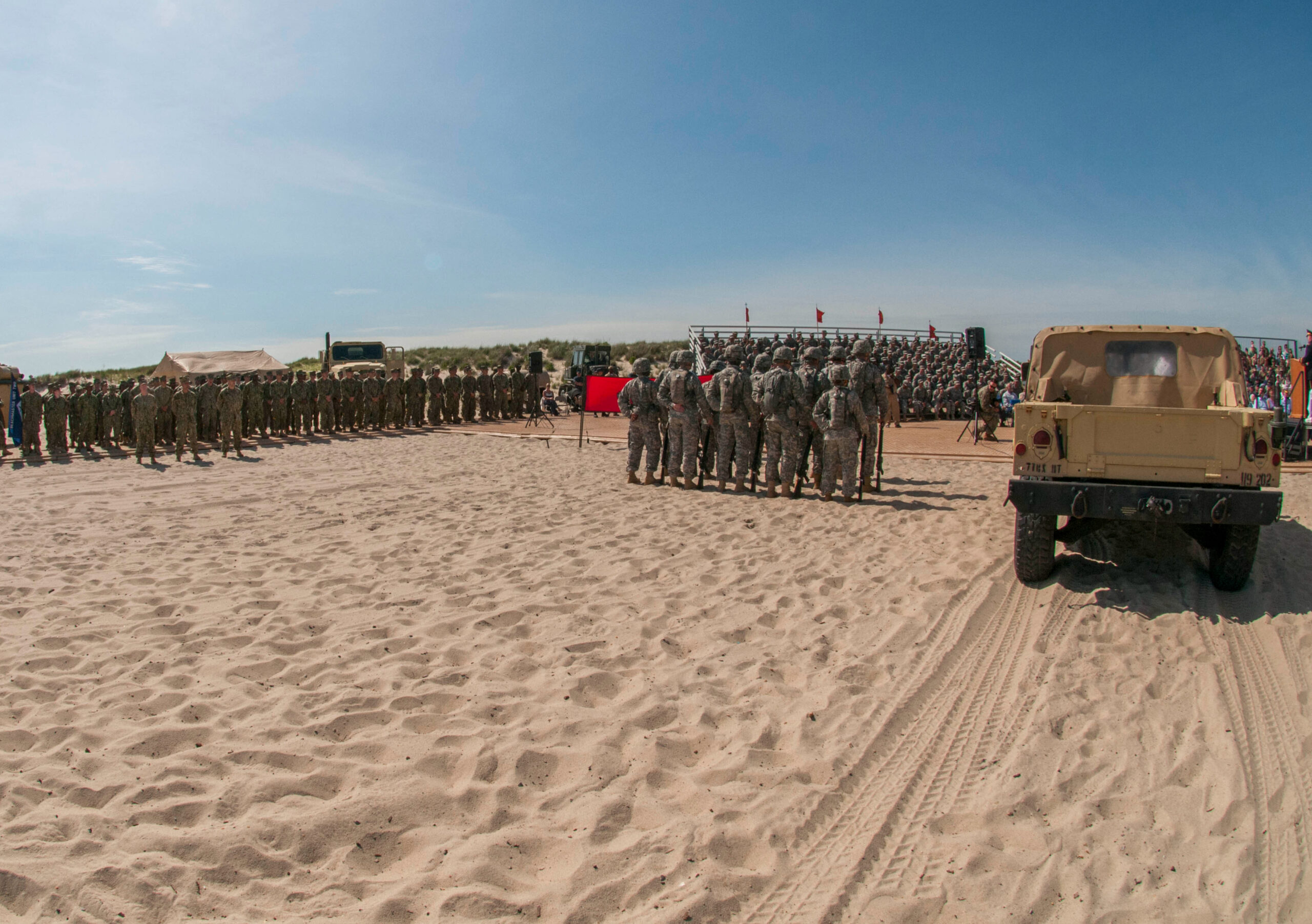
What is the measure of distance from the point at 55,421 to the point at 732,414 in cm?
1471

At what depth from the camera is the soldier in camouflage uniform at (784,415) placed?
10625mm

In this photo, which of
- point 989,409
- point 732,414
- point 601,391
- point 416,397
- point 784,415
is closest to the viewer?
point 784,415

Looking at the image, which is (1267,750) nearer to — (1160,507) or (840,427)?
(1160,507)

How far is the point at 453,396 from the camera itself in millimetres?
23812

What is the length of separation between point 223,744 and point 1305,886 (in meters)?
4.57

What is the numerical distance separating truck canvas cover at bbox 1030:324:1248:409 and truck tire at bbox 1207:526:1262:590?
4.70 ft

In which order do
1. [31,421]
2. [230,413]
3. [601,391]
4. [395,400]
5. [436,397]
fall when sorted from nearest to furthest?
1. [31,421]
2. [230,413]
3. [601,391]
4. [395,400]
5. [436,397]

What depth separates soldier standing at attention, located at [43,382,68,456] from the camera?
16.7m

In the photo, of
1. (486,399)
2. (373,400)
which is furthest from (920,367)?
(373,400)

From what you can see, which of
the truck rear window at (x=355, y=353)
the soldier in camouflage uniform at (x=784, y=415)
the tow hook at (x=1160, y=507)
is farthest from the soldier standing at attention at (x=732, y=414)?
the truck rear window at (x=355, y=353)

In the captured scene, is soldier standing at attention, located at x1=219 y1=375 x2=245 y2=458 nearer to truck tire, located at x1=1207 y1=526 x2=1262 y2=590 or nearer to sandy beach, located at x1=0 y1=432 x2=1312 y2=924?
sandy beach, located at x1=0 y1=432 x2=1312 y2=924

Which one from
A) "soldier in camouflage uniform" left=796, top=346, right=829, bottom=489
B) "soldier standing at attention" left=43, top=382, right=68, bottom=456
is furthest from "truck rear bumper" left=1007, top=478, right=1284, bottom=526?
"soldier standing at attention" left=43, top=382, right=68, bottom=456

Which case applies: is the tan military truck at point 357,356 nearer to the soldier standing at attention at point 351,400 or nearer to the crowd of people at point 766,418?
the soldier standing at attention at point 351,400

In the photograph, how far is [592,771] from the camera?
373 centimetres
